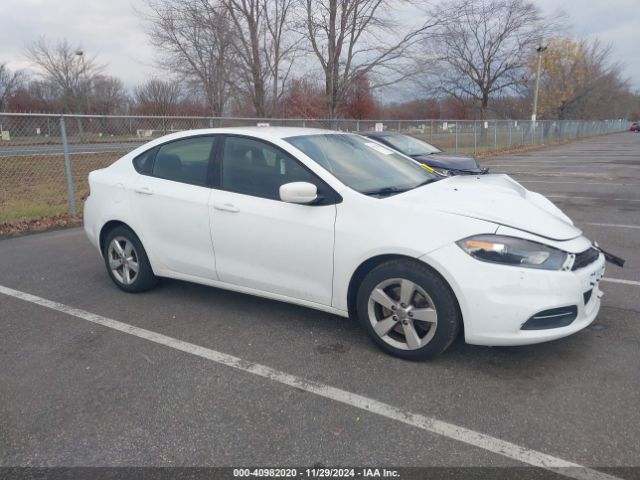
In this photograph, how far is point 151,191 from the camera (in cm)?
422

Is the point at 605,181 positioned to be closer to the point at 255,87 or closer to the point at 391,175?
the point at 391,175

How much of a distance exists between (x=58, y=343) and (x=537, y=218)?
Result: 3.48 m

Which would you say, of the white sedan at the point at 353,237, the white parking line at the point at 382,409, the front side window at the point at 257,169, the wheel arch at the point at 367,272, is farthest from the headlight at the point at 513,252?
the front side window at the point at 257,169

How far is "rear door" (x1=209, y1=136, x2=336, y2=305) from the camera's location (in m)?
3.35

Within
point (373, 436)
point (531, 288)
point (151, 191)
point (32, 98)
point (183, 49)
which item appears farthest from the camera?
point (32, 98)

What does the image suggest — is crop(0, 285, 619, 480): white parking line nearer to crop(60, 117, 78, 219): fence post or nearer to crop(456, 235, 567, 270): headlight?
crop(456, 235, 567, 270): headlight

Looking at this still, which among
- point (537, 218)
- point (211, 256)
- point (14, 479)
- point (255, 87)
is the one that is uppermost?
point (255, 87)

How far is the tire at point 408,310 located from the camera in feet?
9.70

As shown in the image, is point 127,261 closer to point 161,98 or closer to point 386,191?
point 386,191

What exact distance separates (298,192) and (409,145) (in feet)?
25.0

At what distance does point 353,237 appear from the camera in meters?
3.18

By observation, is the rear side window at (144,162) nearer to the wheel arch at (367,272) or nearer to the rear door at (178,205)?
the rear door at (178,205)

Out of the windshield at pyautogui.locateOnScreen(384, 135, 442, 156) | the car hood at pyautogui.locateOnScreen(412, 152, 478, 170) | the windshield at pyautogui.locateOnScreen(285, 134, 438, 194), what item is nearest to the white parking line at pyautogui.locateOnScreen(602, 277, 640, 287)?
the windshield at pyautogui.locateOnScreen(285, 134, 438, 194)

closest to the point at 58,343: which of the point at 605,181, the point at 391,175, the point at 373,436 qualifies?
the point at 373,436
